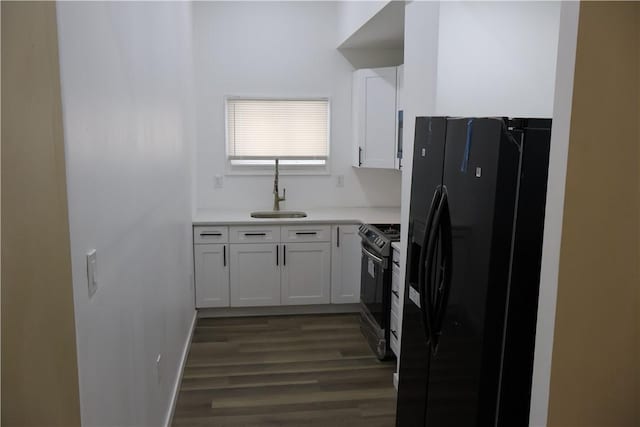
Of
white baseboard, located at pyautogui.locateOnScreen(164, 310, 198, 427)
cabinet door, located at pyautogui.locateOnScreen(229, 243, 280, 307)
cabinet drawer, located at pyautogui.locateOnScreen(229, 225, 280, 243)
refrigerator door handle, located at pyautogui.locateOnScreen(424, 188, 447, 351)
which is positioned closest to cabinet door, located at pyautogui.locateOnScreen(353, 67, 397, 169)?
cabinet drawer, located at pyautogui.locateOnScreen(229, 225, 280, 243)

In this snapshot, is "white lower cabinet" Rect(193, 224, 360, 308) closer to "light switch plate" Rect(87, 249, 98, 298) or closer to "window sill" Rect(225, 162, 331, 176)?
"window sill" Rect(225, 162, 331, 176)

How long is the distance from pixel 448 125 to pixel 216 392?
2.26 meters

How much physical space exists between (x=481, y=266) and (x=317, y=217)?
3031mm

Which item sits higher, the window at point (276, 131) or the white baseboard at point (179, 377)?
the window at point (276, 131)

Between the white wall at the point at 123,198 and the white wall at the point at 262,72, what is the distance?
1.64m

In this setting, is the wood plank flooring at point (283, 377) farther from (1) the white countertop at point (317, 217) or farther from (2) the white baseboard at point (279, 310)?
(1) the white countertop at point (317, 217)

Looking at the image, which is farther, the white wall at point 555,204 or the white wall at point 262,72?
the white wall at point 262,72

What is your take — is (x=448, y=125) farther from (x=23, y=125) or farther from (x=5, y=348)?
(x=5, y=348)

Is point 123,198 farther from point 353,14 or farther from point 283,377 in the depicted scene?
point 353,14

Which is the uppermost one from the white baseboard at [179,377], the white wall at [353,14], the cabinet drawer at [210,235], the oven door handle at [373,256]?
the white wall at [353,14]

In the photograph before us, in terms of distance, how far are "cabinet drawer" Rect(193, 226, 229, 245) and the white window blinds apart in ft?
3.03

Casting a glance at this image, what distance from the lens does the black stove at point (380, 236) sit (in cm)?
392

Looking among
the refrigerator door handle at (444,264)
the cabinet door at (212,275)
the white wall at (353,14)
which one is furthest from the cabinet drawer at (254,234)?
the refrigerator door handle at (444,264)

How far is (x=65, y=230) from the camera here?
1417 mm
